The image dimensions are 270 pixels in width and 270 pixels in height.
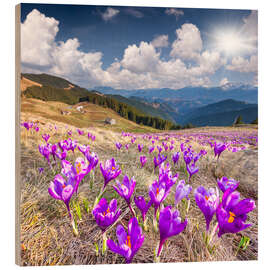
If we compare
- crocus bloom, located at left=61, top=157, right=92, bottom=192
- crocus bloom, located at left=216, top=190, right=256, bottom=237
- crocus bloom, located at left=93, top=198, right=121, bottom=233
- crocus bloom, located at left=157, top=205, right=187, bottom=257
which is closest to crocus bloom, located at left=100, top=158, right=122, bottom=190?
crocus bloom, located at left=61, top=157, right=92, bottom=192

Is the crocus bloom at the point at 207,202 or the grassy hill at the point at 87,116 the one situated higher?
the grassy hill at the point at 87,116

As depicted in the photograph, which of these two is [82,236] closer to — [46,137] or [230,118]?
[46,137]

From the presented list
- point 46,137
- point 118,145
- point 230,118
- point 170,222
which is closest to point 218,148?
point 230,118

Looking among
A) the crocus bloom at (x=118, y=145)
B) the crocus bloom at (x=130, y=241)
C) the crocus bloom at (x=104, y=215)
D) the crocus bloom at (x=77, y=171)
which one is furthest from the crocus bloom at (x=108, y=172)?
the crocus bloom at (x=118, y=145)

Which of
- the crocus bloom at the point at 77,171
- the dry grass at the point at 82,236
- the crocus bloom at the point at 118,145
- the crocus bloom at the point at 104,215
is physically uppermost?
Answer: the crocus bloom at the point at 118,145

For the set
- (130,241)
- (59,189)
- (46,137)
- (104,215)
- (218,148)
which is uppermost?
(46,137)

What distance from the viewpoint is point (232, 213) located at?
129cm

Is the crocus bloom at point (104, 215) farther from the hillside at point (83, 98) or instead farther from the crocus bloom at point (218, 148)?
the crocus bloom at point (218, 148)

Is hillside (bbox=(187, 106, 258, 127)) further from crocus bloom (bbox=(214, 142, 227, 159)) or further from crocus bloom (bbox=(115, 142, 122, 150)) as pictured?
crocus bloom (bbox=(115, 142, 122, 150))

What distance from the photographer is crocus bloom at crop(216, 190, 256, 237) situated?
4.00 feet

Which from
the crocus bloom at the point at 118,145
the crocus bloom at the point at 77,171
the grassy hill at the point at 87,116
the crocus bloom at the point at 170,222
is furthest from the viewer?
the grassy hill at the point at 87,116

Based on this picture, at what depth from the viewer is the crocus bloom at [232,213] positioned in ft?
4.00

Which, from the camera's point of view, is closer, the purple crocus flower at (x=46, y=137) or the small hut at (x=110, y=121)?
the purple crocus flower at (x=46, y=137)

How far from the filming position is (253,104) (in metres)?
2.49
